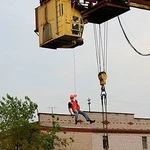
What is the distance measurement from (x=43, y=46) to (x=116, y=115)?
71.8 ft

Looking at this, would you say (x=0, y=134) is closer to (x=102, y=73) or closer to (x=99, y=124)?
(x=99, y=124)

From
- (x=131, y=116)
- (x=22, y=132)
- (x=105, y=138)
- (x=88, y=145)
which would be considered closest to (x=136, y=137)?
(x=131, y=116)

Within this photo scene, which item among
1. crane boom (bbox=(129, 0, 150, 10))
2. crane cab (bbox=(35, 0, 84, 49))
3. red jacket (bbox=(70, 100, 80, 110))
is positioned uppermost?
crane boom (bbox=(129, 0, 150, 10))

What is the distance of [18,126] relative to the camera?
31.6 metres

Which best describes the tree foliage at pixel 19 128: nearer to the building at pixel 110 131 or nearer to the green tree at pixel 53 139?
the green tree at pixel 53 139

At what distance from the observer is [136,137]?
1626 inches

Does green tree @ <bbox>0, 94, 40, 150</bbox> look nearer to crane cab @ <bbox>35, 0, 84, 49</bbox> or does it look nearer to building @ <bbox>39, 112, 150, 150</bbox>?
building @ <bbox>39, 112, 150, 150</bbox>

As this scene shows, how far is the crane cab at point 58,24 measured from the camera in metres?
18.1

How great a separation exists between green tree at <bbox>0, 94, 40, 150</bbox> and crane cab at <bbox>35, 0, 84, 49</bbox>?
13.3 m

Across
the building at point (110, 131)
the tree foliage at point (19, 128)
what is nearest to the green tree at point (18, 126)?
the tree foliage at point (19, 128)

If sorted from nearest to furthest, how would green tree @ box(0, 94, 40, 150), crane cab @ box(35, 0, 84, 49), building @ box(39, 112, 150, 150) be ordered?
crane cab @ box(35, 0, 84, 49) < green tree @ box(0, 94, 40, 150) < building @ box(39, 112, 150, 150)

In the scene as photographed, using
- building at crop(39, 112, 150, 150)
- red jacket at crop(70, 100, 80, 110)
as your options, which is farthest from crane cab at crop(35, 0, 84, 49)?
building at crop(39, 112, 150, 150)

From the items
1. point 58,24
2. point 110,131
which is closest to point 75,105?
point 58,24

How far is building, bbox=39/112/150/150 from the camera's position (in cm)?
3816
